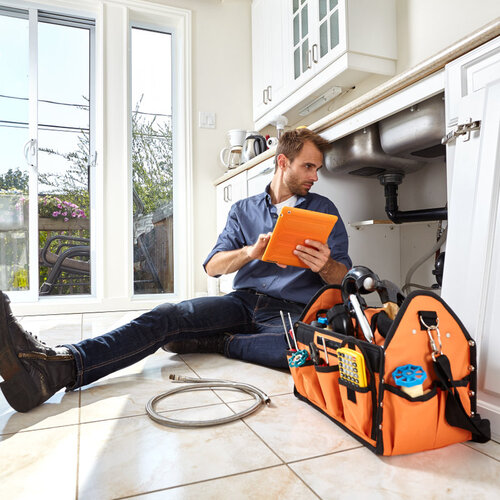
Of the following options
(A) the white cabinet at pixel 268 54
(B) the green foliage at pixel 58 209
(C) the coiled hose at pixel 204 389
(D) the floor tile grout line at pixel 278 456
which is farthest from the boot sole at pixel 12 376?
(A) the white cabinet at pixel 268 54

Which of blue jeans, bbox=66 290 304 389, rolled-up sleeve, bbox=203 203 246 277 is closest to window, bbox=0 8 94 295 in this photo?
rolled-up sleeve, bbox=203 203 246 277

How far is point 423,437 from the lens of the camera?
0.79 meters

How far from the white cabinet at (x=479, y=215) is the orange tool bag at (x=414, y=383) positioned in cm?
11

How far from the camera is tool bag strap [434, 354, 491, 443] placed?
78 cm

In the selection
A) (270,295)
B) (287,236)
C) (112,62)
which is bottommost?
(270,295)

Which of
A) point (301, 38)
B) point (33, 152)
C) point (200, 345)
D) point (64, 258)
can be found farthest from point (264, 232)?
point (33, 152)

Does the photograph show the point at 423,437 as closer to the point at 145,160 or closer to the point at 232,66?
the point at 145,160

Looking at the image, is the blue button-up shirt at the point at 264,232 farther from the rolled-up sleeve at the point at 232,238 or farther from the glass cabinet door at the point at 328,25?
the glass cabinet door at the point at 328,25

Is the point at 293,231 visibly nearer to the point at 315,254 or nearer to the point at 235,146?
the point at 315,254

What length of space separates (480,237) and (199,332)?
0.93 metres

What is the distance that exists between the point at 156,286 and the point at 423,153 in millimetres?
2209

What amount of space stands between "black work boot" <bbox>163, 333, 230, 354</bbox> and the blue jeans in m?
0.04

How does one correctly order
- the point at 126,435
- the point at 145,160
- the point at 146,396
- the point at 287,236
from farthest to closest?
the point at 145,160
the point at 287,236
the point at 146,396
the point at 126,435

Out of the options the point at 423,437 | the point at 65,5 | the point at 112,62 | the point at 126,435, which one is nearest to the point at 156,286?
the point at 112,62
